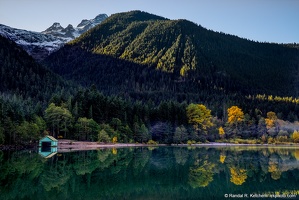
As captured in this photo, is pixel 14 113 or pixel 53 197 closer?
pixel 53 197

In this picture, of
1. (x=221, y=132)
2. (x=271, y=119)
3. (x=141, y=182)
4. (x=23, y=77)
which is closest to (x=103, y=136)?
(x=221, y=132)

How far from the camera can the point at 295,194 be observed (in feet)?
79.0

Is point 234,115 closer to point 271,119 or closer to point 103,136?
point 271,119

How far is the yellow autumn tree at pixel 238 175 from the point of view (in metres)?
29.1

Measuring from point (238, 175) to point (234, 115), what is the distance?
101553mm

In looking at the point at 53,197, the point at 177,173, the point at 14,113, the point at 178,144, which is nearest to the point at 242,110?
the point at 178,144

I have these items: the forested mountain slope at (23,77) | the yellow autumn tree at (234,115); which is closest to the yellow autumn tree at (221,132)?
the yellow autumn tree at (234,115)

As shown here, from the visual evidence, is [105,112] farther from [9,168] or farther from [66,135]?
[9,168]

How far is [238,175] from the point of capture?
32594 mm

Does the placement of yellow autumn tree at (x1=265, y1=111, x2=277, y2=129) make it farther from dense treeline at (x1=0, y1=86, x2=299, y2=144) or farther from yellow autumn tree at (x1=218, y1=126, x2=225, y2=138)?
yellow autumn tree at (x1=218, y1=126, x2=225, y2=138)

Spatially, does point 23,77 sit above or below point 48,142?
above

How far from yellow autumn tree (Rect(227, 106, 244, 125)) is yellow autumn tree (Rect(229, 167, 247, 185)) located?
300 feet

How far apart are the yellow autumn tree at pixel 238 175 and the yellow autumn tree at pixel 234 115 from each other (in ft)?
300

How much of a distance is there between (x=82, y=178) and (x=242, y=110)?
4707 inches
